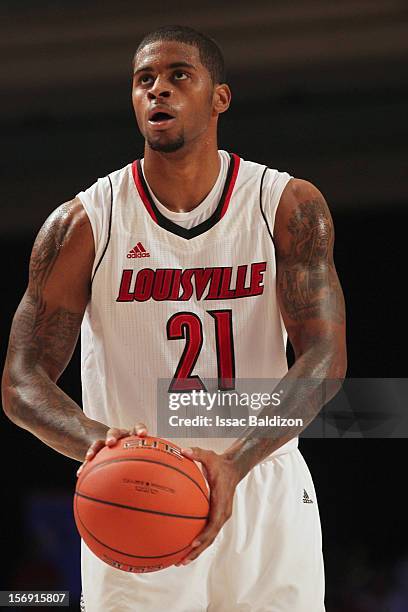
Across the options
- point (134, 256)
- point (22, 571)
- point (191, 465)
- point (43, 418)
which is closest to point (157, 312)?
point (134, 256)

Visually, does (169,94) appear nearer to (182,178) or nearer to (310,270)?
(182,178)

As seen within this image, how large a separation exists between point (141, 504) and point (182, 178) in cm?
90

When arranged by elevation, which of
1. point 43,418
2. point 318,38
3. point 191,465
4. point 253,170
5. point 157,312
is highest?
point 318,38

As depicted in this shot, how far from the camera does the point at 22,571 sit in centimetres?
327

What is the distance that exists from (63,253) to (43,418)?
388 millimetres

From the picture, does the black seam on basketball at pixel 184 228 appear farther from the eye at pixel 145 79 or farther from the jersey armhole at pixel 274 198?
the eye at pixel 145 79

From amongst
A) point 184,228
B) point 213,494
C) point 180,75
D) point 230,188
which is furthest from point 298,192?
point 213,494

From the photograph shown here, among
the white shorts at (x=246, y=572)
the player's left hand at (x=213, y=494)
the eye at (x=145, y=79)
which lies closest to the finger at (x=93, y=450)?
the player's left hand at (x=213, y=494)

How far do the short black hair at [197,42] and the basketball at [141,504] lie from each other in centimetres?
100

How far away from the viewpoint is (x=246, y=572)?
7.04ft

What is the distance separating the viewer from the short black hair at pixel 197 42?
2371 mm

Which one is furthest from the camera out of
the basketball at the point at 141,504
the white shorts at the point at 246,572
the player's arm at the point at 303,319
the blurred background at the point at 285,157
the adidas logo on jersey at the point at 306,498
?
the blurred background at the point at 285,157

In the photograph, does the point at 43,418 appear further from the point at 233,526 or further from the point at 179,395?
the point at 233,526

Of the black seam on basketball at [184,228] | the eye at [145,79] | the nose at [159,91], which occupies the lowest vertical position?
the black seam on basketball at [184,228]
